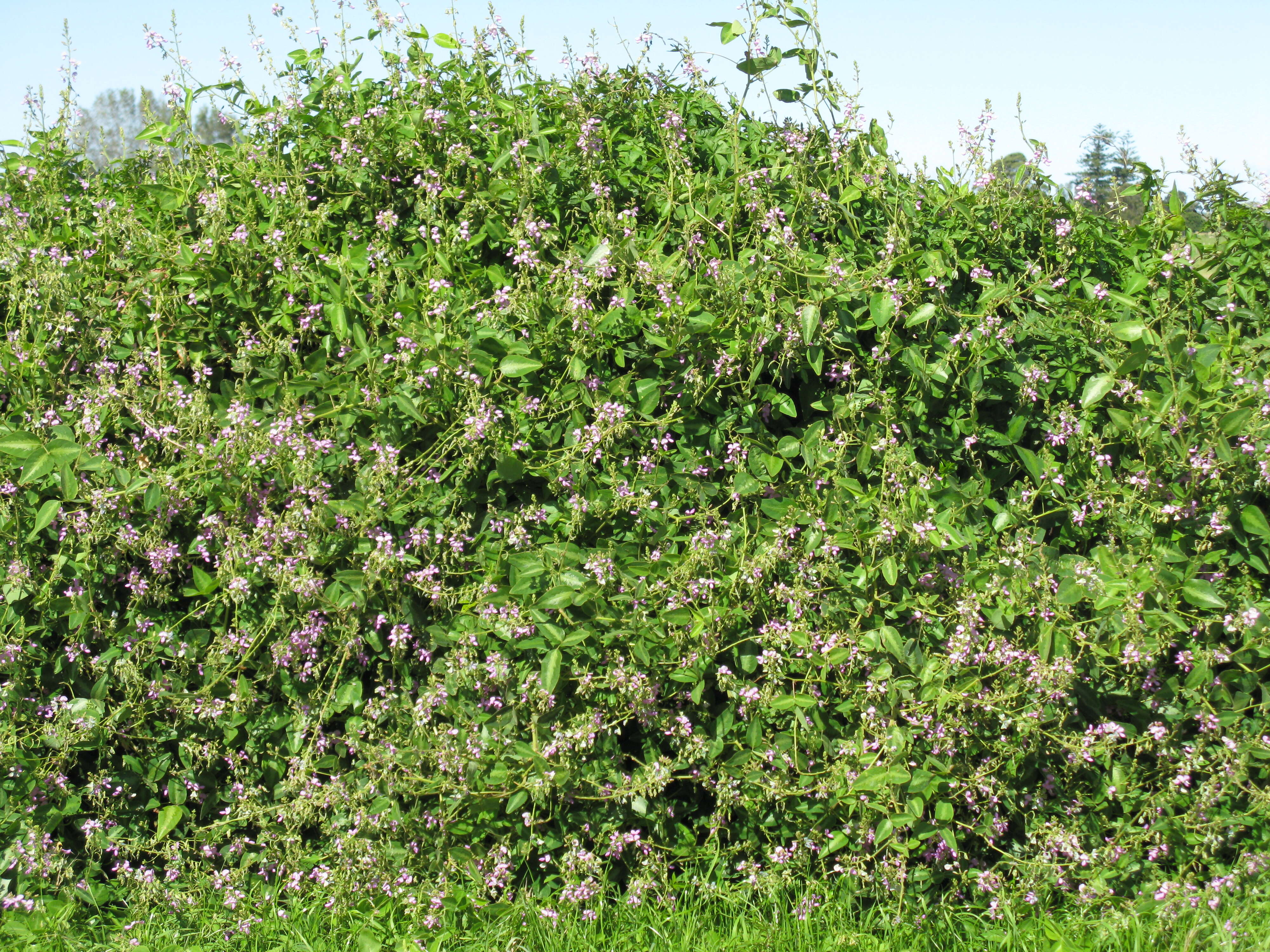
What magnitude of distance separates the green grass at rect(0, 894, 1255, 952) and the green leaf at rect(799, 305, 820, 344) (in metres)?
1.65

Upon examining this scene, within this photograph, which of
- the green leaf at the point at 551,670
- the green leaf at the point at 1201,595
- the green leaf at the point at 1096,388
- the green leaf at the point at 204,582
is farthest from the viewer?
the green leaf at the point at 204,582

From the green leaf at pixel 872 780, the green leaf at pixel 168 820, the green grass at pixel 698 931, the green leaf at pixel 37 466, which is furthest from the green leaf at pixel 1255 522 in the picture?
the green leaf at pixel 37 466

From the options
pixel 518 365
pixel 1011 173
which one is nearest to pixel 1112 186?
pixel 1011 173

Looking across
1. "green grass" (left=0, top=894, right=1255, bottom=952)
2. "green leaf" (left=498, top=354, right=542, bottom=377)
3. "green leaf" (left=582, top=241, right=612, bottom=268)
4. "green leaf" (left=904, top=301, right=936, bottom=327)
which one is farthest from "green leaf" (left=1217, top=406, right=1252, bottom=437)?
"green leaf" (left=498, top=354, right=542, bottom=377)

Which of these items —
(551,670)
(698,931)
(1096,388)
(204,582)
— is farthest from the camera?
(204,582)

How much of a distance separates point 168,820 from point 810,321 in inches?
98.6

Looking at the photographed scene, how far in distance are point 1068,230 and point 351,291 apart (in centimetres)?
228

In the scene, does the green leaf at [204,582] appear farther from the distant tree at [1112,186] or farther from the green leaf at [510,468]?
the distant tree at [1112,186]

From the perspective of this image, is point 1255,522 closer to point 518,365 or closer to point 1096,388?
point 1096,388

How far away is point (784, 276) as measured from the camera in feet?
9.99

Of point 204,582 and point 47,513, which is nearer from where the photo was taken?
point 47,513

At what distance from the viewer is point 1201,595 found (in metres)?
2.91

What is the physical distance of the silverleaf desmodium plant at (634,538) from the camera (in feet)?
9.57

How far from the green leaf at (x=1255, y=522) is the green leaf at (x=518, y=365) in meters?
2.16
